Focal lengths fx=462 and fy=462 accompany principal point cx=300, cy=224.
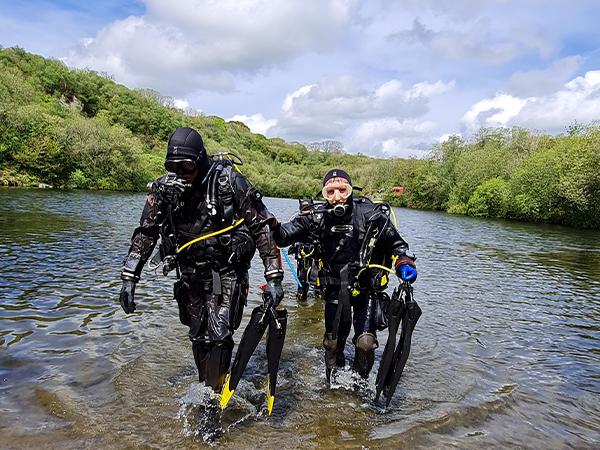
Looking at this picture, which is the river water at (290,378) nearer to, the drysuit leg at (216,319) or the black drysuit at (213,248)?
the drysuit leg at (216,319)

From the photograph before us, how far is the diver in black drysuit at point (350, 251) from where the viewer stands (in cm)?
522

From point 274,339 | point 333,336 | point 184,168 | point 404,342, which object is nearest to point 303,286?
point 333,336

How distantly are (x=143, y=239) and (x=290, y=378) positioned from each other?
8.88 ft

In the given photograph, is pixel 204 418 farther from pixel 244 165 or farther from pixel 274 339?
pixel 244 165

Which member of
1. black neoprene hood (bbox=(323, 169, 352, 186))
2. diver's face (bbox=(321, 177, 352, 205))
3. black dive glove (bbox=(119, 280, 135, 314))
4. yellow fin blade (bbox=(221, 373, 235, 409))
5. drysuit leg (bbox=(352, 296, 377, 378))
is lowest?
yellow fin blade (bbox=(221, 373, 235, 409))

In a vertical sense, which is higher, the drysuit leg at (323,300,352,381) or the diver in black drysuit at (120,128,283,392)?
the diver in black drysuit at (120,128,283,392)

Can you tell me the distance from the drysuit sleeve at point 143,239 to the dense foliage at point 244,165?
4295 cm

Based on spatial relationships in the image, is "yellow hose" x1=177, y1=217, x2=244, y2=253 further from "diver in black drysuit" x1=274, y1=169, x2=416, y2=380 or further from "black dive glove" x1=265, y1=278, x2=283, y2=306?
"diver in black drysuit" x1=274, y1=169, x2=416, y2=380

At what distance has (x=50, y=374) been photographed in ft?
17.8

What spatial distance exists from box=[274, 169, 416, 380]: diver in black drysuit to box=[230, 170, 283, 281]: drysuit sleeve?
27.2 inches

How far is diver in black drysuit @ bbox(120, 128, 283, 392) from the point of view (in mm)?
4266

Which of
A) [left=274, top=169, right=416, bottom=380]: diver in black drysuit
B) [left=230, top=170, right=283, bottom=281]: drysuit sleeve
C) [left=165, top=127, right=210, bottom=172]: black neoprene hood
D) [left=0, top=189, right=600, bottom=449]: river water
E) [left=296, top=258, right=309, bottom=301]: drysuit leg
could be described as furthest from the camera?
[left=296, top=258, right=309, bottom=301]: drysuit leg

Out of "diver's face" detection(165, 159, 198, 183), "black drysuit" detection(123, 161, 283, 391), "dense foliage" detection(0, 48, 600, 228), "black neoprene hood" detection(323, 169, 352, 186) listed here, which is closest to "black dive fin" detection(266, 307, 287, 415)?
"black drysuit" detection(123, 161, 283, 391)

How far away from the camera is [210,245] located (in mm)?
4250
